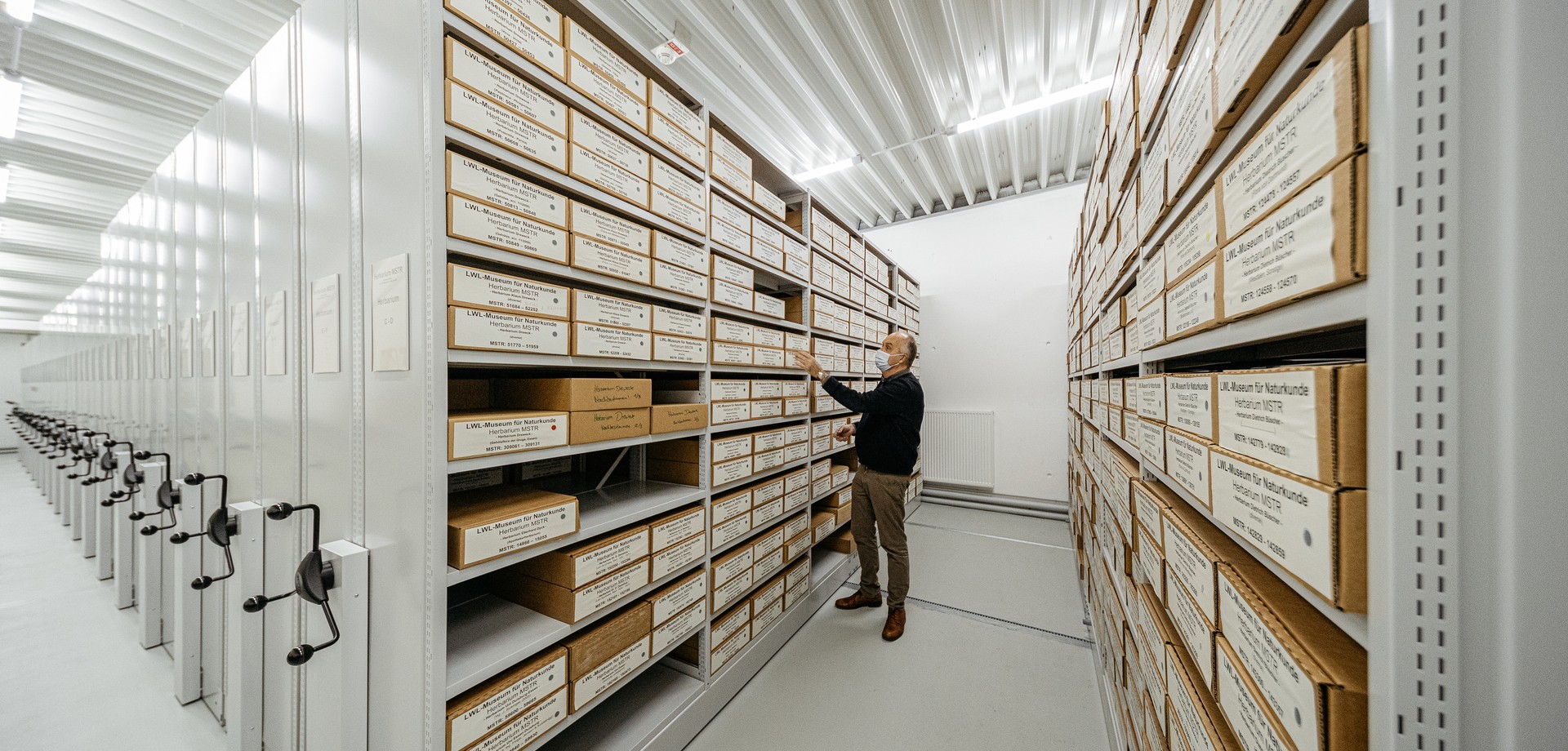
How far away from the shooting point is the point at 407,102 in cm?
106

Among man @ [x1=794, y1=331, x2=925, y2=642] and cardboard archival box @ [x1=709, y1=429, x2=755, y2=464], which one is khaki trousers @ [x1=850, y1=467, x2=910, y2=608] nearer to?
man @ [x1=794, y1=331, x2=925, y2=642]

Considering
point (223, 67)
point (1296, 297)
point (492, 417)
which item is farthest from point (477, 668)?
point (223, 67)

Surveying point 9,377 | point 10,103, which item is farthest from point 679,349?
point 9,377

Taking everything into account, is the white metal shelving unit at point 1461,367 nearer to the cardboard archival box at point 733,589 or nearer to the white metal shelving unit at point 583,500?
the white metal shelving unit at point 583,500

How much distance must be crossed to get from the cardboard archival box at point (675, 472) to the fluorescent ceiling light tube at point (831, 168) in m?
2.64

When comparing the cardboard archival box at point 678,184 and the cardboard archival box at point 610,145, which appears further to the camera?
the cardboard archival box at point 678,184

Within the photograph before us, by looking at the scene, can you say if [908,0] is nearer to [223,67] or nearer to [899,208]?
[899,208]

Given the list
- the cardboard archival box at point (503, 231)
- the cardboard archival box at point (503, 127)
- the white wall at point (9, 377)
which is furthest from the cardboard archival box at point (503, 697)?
the white wall at point (9, 377)

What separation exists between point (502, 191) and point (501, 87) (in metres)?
0.26

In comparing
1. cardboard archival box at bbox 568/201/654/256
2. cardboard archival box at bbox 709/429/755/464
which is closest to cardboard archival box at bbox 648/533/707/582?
cardboard archival box at bbox 709/429/755/464

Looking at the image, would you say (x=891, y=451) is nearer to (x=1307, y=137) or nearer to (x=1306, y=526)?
(x=1306, y=526)

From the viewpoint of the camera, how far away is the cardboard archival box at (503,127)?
1043 millimetres

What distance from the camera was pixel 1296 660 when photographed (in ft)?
1.78

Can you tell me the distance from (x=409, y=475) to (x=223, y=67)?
3163mm
